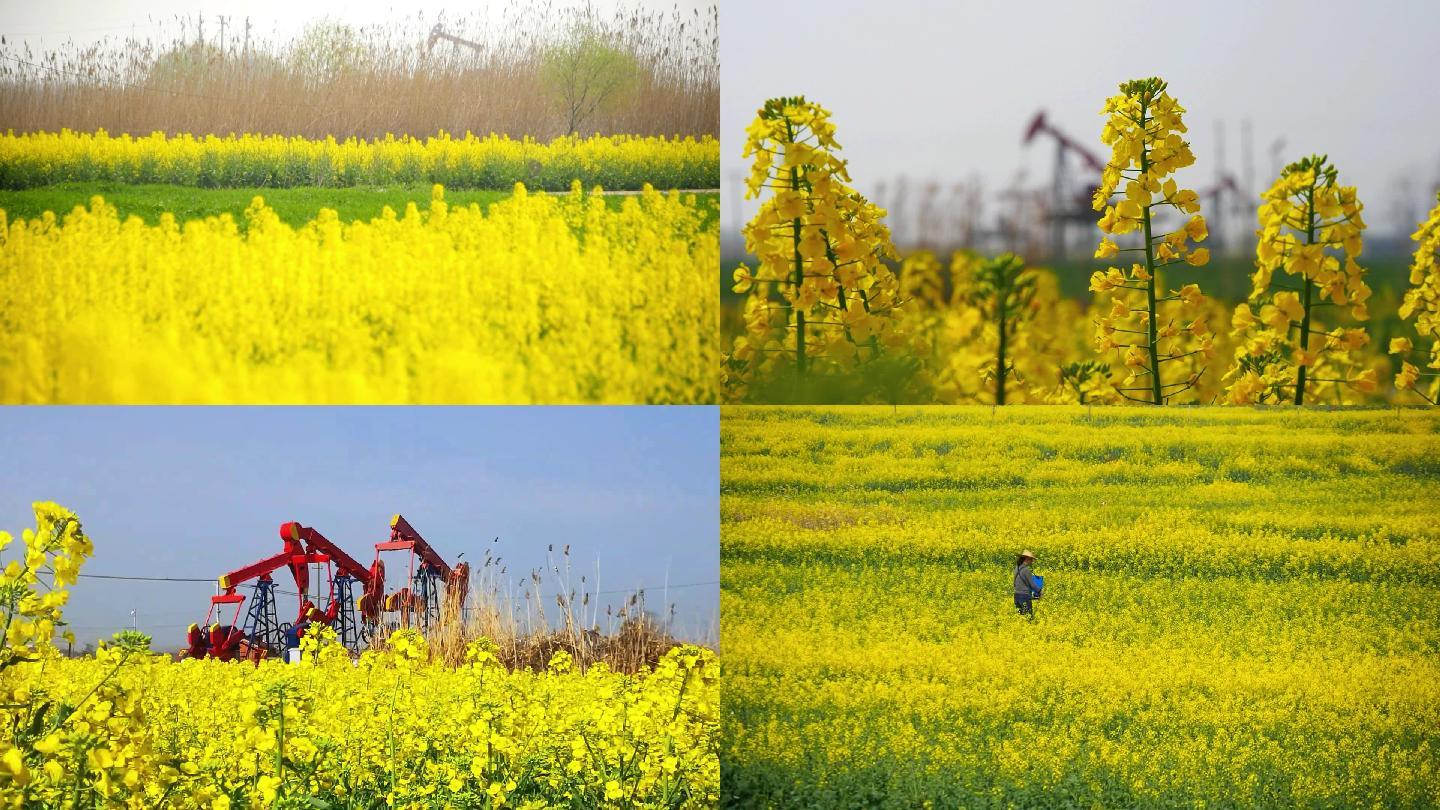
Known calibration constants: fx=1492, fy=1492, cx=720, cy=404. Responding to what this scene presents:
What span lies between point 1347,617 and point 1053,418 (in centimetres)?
115

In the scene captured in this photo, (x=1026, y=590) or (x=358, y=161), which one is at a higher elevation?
(x=358, y=161)

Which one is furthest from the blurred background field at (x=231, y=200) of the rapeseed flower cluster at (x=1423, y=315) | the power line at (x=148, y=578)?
the rapeseed flower cluster at (x=1423, y=315)

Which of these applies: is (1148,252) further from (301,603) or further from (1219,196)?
(301,603)

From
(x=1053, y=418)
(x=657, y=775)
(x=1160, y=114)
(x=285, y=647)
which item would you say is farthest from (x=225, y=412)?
(x=1160, y=114)

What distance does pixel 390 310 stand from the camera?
4.94 m

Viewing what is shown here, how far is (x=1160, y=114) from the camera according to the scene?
4.82 metres

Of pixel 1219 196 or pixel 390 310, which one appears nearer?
pixel 1219 196

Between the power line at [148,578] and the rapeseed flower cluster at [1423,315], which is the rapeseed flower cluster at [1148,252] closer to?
the rapeseed flower cluster at [1423,315]

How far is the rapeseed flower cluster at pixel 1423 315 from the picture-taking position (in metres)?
4.79

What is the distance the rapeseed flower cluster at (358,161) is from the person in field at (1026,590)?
1.64 m

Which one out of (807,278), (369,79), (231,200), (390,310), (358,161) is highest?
(369,79)

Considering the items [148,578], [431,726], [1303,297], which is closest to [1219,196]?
[1303,297]

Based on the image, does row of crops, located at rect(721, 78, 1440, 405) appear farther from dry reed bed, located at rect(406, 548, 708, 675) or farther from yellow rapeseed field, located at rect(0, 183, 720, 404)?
dry reed bed, located at rect(406, 548, 708, 675)

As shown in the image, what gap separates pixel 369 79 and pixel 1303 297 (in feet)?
10.3
